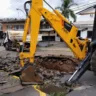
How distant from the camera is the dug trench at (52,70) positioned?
32.8ft

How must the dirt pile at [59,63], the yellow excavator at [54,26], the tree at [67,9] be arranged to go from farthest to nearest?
the tree at [67,9] → the dirt pile at [59,63] → the yellow excavator at [54,26]

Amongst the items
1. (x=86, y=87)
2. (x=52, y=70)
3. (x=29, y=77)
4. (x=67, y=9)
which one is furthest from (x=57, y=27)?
(x=67, y=9)

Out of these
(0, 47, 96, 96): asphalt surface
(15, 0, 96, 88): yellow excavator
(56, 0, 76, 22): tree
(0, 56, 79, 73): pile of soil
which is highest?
(56, 0, 76, 22): tree

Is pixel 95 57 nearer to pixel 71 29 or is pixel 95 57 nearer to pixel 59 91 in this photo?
pixel 59 91

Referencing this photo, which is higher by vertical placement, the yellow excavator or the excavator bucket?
the yellow excavator

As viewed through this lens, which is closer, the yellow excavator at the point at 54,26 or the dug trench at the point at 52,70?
the dug trench at the point at 52,70

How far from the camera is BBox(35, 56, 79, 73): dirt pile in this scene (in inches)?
520

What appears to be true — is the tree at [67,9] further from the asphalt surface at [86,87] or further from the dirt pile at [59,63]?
the asphalt surface at [86,87]

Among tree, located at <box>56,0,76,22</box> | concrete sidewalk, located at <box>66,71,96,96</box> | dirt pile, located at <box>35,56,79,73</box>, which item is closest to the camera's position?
concrete sidewalk, located at <box>66,71,96,96</box>

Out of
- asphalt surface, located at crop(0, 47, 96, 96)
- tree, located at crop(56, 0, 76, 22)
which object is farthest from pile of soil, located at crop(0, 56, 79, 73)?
tree, located at crop(56, 0, 76, 22)

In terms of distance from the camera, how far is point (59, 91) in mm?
9273

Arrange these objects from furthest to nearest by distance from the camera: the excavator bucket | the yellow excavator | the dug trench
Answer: the yellow excavator → the excavator bucket → the dug trench

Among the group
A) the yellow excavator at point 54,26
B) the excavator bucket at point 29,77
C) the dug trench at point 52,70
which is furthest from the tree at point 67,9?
the excavator bucket at point 29,77

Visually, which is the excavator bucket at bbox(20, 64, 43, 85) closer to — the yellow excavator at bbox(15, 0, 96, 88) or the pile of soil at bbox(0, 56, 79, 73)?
the yellow excavator at bbox(15, 0, 96, 88)
